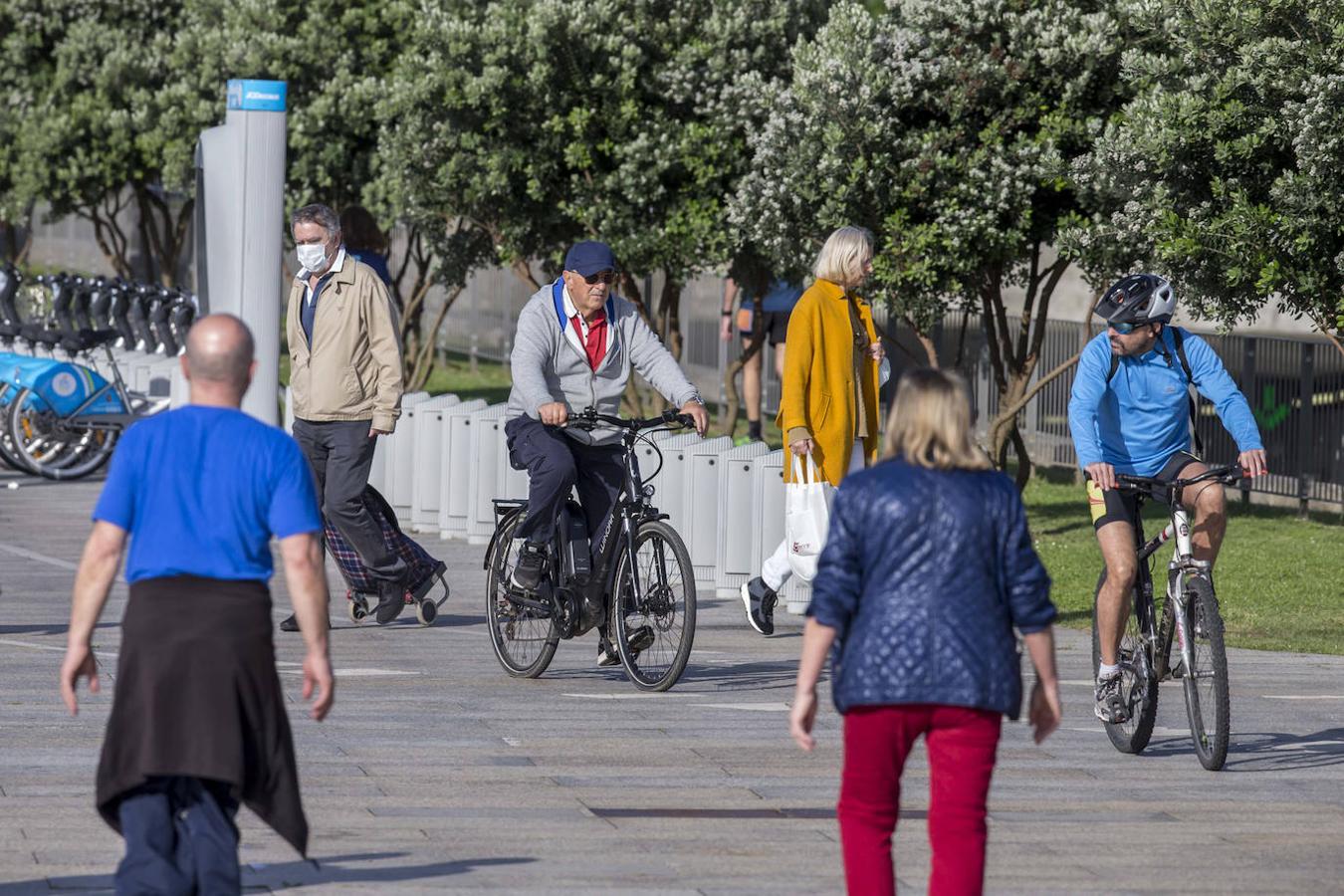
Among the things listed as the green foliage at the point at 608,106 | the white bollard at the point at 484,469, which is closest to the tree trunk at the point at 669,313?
the green foliage at the point at 608,106

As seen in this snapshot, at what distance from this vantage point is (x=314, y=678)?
5133 millimetres

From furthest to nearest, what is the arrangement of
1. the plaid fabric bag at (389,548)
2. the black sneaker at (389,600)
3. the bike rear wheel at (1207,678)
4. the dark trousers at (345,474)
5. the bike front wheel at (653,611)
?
1. the black sneaker at (389,600)
2. the plaid fabric bag at (389,548)
3. the dark trousers at (345,474)
4. the bike front wheel at (653,611)
5. the bike rear wheel at (1207,678)

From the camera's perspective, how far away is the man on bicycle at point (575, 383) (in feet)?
29.6

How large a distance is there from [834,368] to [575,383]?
1385 millimetres

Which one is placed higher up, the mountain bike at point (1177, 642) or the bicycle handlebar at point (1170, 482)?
the bicycle handlebar at point (1170, 482)

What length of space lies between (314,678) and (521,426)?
13.3ft

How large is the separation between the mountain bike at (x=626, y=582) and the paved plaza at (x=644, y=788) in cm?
21

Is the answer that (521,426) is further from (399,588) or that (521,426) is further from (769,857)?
(769,857)

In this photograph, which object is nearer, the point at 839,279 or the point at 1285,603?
the point at 839,279

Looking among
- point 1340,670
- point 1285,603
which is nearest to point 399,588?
point 1340,670

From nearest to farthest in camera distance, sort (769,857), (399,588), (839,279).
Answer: (769,857)
(839,279)
(399,588)

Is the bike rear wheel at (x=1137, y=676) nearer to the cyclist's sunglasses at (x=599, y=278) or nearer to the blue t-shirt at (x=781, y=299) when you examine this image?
the cyclist's sunglasses at (x=599, y=278)

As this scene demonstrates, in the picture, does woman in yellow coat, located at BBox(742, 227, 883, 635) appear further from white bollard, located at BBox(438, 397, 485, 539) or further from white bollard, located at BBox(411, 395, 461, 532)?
white bollard, located at BBox(411, 395, 461, 532)

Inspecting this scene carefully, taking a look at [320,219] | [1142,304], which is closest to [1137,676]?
[1142,304]
